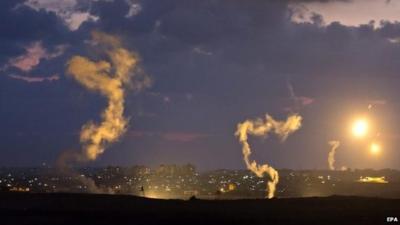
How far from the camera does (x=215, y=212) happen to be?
4819cm

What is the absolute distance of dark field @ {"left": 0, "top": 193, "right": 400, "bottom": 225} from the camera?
42.4m

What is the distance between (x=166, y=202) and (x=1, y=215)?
15193 mm

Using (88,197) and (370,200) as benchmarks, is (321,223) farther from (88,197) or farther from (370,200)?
(88,197)

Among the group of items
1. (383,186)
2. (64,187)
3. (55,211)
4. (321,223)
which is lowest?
(321,223)

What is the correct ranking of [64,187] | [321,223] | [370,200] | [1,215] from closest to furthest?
[321,223], [1,215], [370,200], [64,187]

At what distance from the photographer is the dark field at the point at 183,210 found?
42.4 m

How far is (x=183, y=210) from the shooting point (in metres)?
49.4

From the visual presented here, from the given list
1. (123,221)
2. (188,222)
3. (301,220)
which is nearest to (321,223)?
(301,220)

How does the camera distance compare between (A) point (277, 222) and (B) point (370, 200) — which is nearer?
(A) point (277, 222)

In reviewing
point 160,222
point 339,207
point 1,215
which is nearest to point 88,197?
point 1,215

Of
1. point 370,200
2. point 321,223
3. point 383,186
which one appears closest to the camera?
point 321,223

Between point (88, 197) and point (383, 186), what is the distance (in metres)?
77.5

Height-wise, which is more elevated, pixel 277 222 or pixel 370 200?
pixel 370 200

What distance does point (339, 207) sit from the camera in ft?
167
